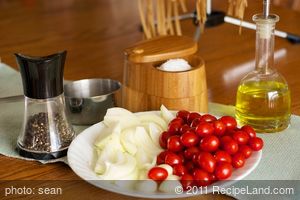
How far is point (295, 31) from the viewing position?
146 centimetres

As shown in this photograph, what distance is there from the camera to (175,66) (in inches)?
38.9

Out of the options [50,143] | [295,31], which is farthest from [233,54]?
[50,143]

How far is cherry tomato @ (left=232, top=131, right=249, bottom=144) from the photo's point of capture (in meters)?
0.82

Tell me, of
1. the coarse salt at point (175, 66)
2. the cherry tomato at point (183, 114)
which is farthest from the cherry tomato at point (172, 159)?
the coarse salt at point (175, 66)

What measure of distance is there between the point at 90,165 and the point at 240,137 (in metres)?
0.20

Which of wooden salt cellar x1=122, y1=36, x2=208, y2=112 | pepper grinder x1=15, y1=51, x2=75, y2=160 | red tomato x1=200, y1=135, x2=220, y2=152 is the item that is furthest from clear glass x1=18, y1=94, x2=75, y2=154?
red tomato x1=200, y1=135, x2=220, y2=152

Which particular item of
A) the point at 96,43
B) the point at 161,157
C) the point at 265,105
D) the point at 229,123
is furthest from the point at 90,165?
the point at 96,43

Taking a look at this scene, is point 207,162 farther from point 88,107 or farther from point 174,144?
point 88,107

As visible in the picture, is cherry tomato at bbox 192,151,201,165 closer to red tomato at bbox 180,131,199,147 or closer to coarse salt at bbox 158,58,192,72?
red tomato at bbox 180,131,199,147

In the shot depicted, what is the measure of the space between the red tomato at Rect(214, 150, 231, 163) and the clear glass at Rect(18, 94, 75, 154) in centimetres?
25

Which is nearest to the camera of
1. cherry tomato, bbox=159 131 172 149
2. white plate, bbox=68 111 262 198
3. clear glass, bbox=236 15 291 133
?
white plate, bbox=68 111 262 198

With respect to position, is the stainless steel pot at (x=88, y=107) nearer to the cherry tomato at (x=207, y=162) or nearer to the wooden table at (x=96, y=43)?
the wooden table at (x=96, y=43)

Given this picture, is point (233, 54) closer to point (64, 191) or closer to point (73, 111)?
point (73, 111)

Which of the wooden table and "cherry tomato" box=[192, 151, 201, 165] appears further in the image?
the wooden table
